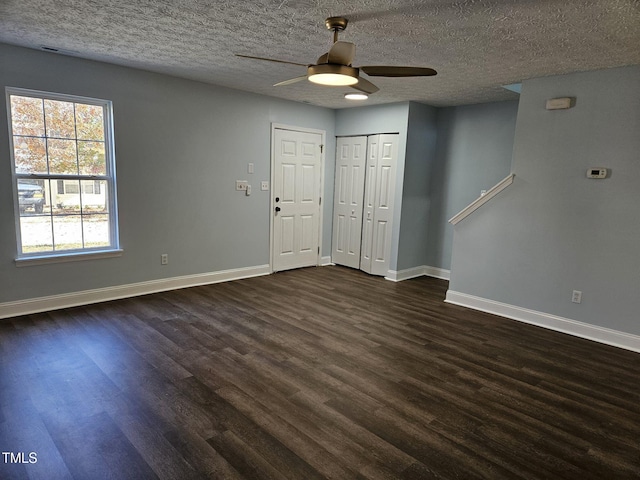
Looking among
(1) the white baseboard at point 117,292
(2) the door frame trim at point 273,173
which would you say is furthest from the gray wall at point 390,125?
(1) the white baseboard at point 117,292

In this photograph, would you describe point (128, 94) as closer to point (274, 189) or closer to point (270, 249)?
point (274, 189)

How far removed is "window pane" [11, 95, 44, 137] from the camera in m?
3.67

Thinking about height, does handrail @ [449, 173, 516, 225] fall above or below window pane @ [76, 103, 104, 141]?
below

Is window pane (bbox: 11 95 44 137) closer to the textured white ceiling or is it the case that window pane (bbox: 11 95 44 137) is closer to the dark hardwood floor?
the textured white ceiling

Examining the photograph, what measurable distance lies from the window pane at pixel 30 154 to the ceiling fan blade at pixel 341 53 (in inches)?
121

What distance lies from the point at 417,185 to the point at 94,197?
13.4 ft

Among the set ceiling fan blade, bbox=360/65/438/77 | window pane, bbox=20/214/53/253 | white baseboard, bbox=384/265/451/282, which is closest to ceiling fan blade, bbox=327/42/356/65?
ceiling fan blade, bbox=360/65/438/77

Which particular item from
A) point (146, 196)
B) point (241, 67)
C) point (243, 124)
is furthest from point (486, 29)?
point (146, 196)

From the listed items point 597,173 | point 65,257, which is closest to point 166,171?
point 65,257

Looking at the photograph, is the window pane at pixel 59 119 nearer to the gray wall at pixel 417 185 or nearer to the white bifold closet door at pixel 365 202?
the white bifold closet door at pixel 365 202

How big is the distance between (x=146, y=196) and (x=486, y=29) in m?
3.69

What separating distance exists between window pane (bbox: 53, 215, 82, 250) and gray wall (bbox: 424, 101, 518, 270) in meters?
4.61

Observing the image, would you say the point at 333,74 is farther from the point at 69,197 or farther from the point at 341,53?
the point at 69,197

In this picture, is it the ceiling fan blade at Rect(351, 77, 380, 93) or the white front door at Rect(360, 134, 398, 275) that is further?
the white front door at Rect(360, 134, 398, 275)
